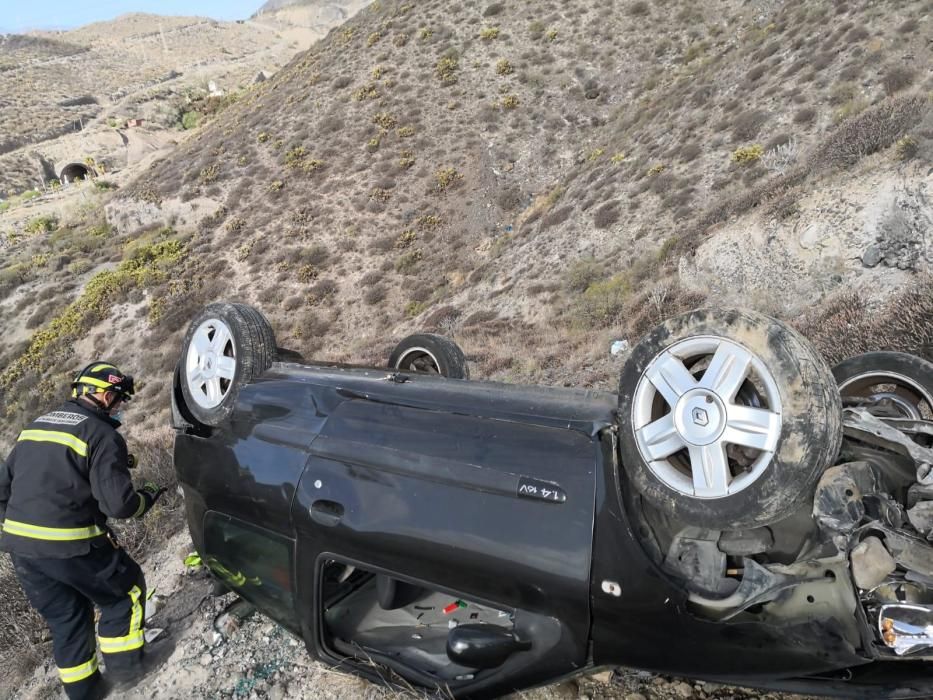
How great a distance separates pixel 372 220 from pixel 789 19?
14929mm

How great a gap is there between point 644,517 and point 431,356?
103 inches

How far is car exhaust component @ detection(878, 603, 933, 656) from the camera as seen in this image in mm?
1622

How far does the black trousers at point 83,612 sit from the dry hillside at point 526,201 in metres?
5.56

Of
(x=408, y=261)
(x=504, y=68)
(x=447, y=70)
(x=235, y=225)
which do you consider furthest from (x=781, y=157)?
(x=235, y=225)

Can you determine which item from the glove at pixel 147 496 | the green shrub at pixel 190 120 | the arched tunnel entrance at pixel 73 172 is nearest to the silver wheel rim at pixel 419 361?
the glove at pixel 147 496

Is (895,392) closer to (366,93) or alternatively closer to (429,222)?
(429,222)

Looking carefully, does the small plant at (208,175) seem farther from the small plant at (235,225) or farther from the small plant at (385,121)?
the small plant at (385,121)

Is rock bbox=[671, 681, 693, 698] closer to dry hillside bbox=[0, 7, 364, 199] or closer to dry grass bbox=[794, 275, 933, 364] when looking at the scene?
dry grass bbox=[794, 275, 933, 364]

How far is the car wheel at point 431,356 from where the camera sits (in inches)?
171

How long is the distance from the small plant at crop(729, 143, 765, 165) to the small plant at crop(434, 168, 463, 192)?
11.5m

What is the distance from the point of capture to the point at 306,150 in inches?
1009

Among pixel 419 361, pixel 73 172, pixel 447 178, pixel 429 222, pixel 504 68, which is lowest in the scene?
pixel 419 361

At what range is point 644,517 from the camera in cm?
206

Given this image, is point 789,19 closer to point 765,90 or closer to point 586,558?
point 765,90
